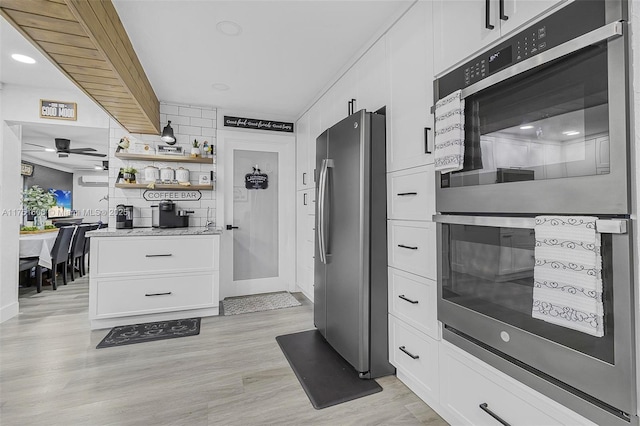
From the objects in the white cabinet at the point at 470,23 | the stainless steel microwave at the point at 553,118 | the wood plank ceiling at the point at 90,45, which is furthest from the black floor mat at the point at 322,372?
the wood plank ceiling at the point at 90,45

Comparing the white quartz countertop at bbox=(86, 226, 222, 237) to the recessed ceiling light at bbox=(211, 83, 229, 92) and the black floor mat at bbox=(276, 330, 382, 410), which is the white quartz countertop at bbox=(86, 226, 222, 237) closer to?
the black floor mat at bbox=(276, 330, 382, 410)

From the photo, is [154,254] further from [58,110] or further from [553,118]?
[553,118]

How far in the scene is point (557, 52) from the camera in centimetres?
101

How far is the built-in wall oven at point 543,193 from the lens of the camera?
88 cm

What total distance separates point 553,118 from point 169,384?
2.56 m

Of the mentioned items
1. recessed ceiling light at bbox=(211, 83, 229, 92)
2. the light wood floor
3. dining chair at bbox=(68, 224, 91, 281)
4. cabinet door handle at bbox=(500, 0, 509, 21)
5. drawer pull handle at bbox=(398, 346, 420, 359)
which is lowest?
the light wood floor

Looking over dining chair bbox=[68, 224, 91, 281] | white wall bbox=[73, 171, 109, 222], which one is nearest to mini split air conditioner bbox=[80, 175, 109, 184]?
white wall bbox=[73, 171, 109, 222]

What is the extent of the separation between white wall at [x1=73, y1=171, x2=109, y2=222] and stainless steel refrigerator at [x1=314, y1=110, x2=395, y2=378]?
984 cm

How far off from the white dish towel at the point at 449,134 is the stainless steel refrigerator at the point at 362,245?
570 millimetres

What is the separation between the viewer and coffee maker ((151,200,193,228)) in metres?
3.61

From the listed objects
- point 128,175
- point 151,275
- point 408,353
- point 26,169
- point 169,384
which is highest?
point 26,169

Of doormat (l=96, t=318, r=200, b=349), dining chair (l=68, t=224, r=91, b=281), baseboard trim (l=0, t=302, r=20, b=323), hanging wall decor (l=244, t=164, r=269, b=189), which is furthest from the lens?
dining chair (l=68, t=224, r=91, b=281)

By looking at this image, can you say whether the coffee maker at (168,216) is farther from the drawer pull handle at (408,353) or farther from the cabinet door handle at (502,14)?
the cabinet door handle at (502,14)

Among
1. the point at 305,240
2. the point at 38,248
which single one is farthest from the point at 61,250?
the point at 305,240
